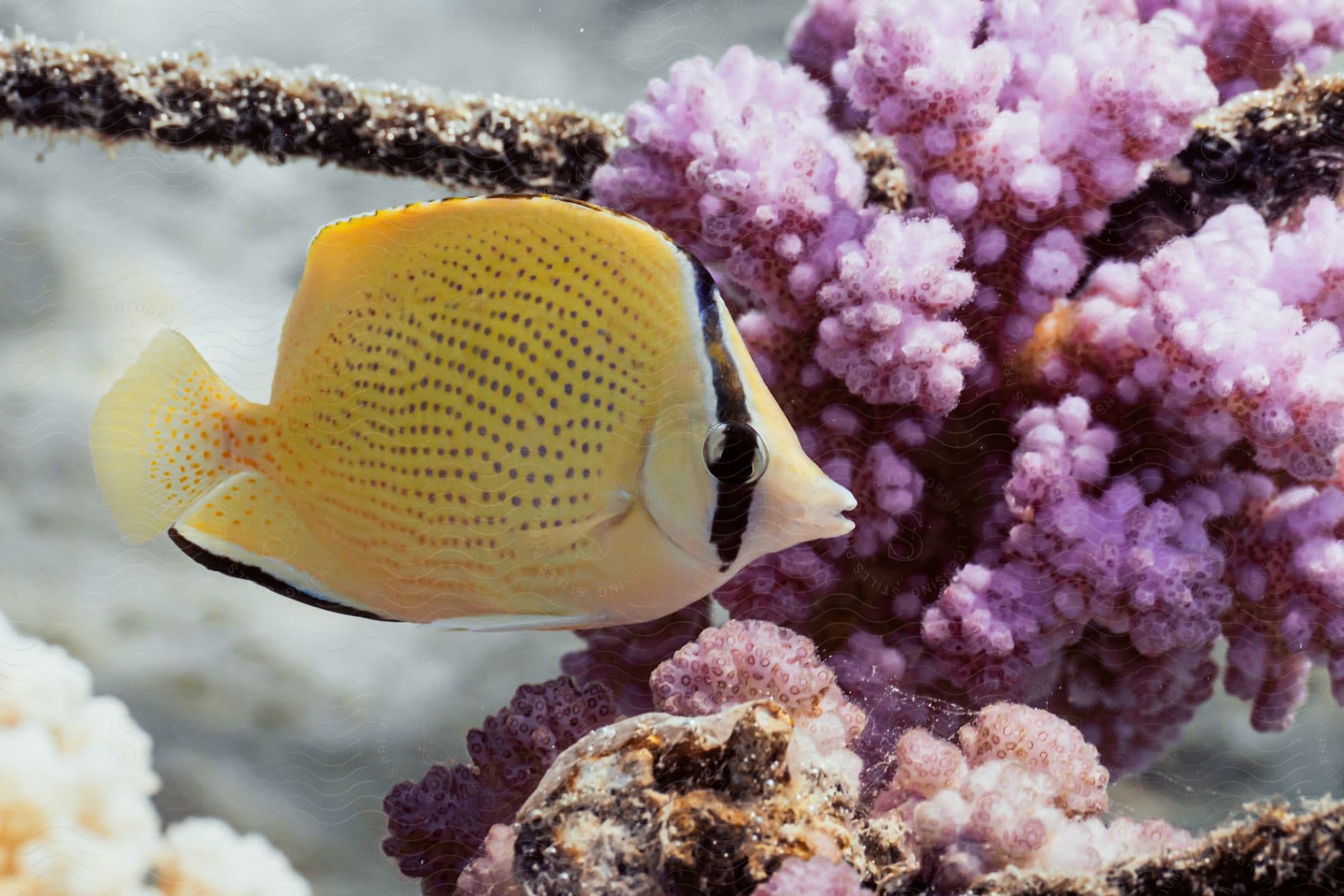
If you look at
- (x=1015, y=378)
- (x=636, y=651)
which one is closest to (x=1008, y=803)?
(x=636, y=651)

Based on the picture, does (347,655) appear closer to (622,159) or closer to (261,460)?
(261,460)

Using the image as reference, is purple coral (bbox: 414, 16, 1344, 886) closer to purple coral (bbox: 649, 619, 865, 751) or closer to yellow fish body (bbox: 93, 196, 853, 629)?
purple coral (bbox: 649, 619, 865, 751)

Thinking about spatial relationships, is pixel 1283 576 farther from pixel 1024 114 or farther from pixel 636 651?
pixel 636 651

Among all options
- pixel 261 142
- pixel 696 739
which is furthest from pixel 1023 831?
pixel 261 142

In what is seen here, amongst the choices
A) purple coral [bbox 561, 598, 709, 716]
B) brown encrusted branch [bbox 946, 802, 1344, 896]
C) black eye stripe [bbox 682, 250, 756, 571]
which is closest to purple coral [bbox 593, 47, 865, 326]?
black eye stripe [bbox 682, 250, 756, 571]

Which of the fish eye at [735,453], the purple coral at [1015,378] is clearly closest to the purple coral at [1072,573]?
the purple coral at [1015,378]

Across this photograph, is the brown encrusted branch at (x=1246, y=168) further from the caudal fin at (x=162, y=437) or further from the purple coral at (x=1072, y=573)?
the caudal fin at (x=162, y=437)
